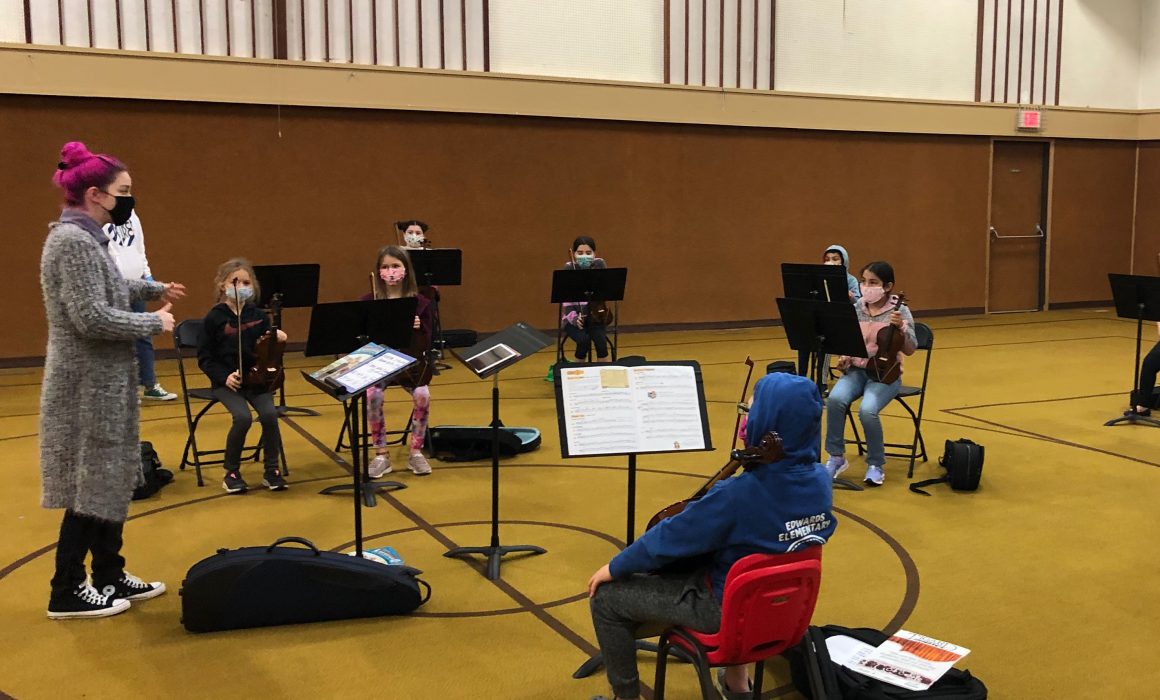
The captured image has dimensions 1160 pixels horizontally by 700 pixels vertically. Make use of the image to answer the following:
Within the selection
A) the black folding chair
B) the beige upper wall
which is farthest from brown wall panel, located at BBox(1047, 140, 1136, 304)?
the black folding chair

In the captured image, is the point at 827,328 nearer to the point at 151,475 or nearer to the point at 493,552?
the point at 493,552

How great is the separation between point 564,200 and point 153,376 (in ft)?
19.2

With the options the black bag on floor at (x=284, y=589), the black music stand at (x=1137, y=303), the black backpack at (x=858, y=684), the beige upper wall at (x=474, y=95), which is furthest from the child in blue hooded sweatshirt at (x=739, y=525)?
the beige upper wall at (x=474, y=95)

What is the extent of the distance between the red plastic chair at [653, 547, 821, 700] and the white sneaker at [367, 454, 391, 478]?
152 inches

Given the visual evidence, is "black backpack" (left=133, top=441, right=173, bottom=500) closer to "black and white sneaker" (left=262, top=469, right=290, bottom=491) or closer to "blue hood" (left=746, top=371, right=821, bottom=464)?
"black and white sneaker" (left=262, top=469, right=290, bottom=491)

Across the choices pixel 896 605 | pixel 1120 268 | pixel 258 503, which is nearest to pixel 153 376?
pixel 258 503

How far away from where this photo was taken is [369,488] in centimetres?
627

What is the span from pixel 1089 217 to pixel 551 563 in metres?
15.2

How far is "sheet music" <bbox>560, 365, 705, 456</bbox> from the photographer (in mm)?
3959

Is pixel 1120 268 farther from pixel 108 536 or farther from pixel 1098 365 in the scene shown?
pixel 108 536

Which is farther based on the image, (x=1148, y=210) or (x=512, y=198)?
(x=1148, y=210)

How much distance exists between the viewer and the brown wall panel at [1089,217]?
1683 cm

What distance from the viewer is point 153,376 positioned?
948 cm

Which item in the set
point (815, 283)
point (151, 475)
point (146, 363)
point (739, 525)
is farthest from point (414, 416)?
point (739, 525)
